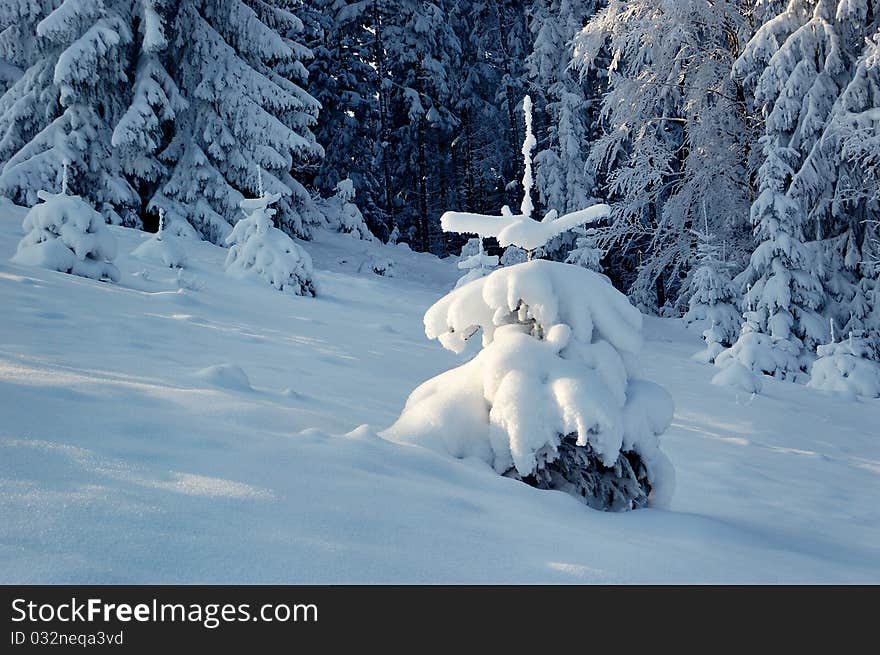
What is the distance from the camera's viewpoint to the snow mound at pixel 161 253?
9.23m

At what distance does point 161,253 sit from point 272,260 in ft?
4.77

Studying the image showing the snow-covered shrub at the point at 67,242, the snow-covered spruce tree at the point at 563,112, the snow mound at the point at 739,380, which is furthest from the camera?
the snow-covered spruce tree at the point at 563,112

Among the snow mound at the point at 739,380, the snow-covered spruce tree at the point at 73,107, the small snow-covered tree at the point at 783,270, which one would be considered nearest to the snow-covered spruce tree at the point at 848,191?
the small snow-covered tree at the point at 783,270

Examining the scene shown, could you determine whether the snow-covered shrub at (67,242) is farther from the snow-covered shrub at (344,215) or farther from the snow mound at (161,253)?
the snow-covered shrub at (344,215)

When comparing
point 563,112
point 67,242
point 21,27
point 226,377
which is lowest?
point 226,377

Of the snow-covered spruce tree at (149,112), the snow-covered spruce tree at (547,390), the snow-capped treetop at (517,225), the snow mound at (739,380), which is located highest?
the snow-covered spruce tree at (149,112)

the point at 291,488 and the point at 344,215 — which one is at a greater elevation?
the point at 344,215

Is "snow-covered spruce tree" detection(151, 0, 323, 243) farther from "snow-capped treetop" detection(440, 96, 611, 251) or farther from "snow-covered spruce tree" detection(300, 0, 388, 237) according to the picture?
"snow-capped treetop" detection(440, 96, 611, 251)

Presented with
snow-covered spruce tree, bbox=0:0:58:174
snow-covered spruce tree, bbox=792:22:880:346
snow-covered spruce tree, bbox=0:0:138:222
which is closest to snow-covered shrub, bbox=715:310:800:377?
snow-covered spruce tree, bbox=792:22:880:346

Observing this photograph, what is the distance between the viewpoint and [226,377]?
12.7 ft

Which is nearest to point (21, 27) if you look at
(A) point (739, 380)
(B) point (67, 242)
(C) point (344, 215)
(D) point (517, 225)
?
(B) point (67, 242)

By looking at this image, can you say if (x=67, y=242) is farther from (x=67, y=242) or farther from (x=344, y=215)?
(x=344, y=215)

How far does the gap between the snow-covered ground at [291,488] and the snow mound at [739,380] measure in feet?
7.83
